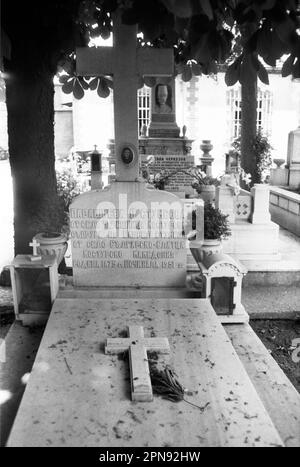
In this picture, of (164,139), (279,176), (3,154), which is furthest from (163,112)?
(3,154)

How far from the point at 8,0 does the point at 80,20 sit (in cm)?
87

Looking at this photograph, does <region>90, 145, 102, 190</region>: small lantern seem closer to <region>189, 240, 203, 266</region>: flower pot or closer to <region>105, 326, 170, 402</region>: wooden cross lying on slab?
<region>189, 240, 203, 266</region>: flower pot

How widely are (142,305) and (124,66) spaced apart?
2353mm

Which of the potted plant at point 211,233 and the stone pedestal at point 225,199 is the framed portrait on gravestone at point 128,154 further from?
the stone pedestal at point 225,199

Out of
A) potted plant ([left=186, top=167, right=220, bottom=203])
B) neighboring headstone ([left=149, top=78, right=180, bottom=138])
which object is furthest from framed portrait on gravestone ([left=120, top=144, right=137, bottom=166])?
neighboring headstone ([left=149, top=78, right=180, bottom=138])

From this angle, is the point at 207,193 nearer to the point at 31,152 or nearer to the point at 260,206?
the point at 260,206

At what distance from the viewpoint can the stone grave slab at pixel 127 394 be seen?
2732 mm

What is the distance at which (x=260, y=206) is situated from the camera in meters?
7.92

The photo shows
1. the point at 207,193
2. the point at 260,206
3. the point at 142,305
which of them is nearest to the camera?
the point at 142,305

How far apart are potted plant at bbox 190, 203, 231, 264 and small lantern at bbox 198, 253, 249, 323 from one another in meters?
0.72

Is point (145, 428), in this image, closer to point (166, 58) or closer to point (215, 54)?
point (215, 54)

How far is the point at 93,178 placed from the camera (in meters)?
11.2

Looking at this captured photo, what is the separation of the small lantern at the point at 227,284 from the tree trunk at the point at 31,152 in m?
2.20

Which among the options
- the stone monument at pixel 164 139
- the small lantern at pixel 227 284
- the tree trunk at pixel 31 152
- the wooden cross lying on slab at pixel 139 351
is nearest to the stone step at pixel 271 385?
the small lantern at pixel 227 284
